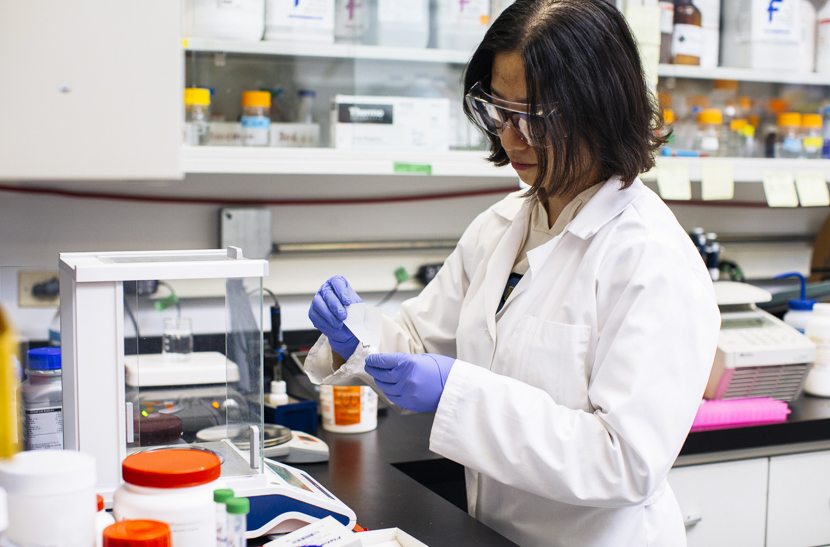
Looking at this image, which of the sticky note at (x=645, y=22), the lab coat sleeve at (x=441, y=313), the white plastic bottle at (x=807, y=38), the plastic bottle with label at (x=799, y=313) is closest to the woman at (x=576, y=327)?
the lab coat sleeve at (x=441, y=313)

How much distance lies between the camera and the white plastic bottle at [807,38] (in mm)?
2203

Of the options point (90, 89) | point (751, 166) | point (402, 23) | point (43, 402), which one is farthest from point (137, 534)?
point (751, 166)

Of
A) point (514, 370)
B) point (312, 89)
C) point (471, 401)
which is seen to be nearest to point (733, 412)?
point (514, 370)

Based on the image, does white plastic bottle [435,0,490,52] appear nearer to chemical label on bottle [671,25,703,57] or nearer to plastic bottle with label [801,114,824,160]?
chemical label on bottle [671,25,703,57]

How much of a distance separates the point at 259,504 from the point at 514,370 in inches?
16.6

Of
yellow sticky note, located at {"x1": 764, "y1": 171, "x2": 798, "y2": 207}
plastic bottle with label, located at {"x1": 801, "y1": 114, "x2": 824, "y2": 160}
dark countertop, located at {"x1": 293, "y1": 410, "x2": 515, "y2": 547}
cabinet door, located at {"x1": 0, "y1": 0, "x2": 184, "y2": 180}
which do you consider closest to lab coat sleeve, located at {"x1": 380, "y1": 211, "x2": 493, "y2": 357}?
dark countertop, located at {"x1": 293, "y1": 410, "x2": 515, "y2": 547}

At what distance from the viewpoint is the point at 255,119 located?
5.82 ft

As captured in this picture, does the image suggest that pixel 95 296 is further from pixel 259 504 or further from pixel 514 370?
pixel 514 370

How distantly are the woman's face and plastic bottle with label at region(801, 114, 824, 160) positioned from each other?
4.76 ft

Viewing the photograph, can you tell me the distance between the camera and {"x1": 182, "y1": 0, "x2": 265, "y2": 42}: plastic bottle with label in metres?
1.68

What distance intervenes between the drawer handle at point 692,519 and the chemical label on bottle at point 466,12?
128 centimetres

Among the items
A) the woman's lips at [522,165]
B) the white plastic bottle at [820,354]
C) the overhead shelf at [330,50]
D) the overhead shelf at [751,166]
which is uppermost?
the overhead shelf at [330,50]

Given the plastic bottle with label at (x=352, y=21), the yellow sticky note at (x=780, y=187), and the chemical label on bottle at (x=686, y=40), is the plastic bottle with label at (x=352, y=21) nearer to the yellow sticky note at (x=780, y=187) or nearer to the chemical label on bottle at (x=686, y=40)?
the chemical label on bottle at (x=686, y=40)

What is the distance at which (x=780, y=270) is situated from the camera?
8.34 feet
